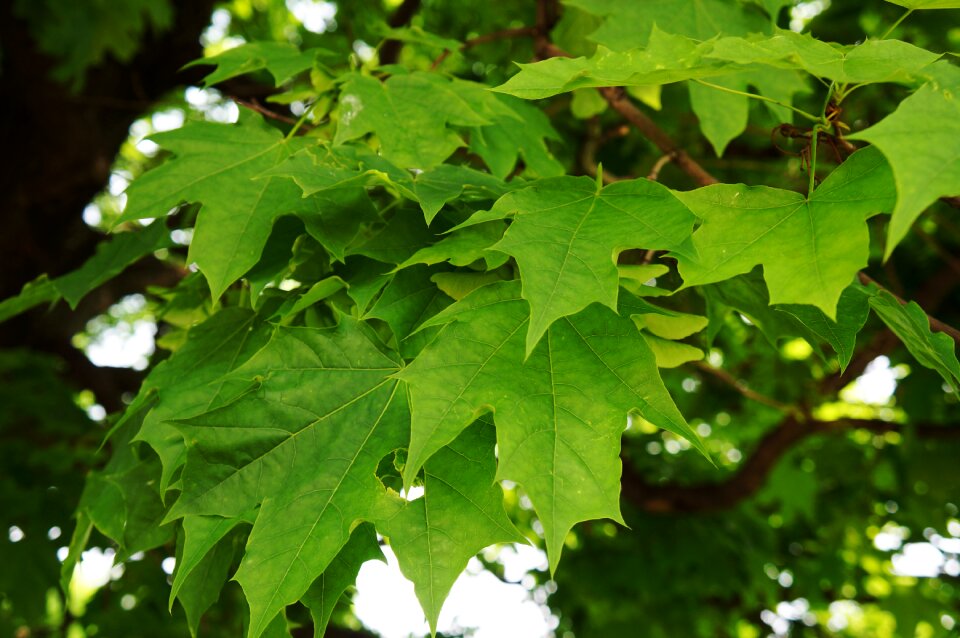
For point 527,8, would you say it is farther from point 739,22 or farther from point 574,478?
point 574,478

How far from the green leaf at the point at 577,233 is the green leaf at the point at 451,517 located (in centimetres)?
24

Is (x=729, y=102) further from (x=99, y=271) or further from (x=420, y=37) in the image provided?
(x=99, y=271)

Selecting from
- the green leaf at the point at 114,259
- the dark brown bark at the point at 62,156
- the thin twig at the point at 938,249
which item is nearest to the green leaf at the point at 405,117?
the green leaf at the point at 114,259

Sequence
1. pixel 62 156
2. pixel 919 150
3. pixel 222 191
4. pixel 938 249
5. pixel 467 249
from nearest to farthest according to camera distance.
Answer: pixel 919 150 < pixel 467 249 < pixel 222 191 < pixel 938 249 < pixel 62 156

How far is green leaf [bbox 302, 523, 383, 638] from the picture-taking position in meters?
1.20

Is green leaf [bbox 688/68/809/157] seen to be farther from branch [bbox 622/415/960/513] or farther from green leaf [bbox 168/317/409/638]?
branch [bbox 622/415/960/513]

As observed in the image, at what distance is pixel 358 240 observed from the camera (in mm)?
1340

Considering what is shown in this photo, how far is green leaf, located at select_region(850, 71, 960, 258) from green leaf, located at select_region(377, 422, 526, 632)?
57cm

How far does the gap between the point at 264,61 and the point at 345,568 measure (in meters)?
1.13

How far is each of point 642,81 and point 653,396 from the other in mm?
417

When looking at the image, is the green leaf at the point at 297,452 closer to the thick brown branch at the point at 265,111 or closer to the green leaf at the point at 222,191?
the green leaf at the point at 222,191

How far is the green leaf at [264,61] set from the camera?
5.83ft

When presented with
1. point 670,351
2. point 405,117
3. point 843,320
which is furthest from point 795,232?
point 405,117

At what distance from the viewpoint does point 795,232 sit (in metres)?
1.09
